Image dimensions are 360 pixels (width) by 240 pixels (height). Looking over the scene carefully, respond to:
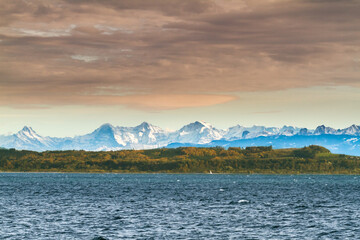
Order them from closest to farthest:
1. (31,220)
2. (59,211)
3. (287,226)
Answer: (287,226), (31,220), (59,211)

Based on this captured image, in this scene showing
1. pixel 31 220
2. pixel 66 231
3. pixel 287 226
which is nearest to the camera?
pixel 66 231

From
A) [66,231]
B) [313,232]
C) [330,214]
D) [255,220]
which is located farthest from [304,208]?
[66,231]

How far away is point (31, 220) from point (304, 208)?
67259 millimetres

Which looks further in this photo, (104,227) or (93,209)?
(93,209)

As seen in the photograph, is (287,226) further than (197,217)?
No

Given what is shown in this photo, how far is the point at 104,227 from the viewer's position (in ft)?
297

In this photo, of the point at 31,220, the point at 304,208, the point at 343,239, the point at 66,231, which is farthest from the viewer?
the point at 304,208

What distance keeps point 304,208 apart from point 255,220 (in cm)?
3174

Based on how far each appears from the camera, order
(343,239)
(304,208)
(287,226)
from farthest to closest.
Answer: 1. (304,208)
2. (287,226)
3. (343,239)

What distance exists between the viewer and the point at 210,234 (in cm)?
8319

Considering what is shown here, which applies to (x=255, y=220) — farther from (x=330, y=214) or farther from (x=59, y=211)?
(x=59, y=211)

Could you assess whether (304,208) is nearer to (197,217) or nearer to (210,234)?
(197,217)

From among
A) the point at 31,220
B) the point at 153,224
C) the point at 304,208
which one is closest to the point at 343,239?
the point at 153,224

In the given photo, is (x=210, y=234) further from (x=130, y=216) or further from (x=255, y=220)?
(x=130, y=216)
